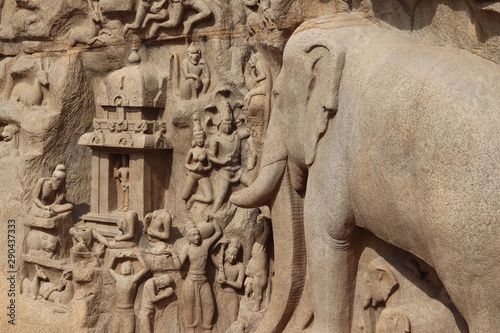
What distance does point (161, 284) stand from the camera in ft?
28.4

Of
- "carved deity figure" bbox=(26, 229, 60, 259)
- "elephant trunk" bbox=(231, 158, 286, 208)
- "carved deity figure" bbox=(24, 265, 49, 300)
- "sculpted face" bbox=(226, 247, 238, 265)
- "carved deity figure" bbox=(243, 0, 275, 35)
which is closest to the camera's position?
"elephant trunk" bbox=(231, 158, 286, 208)

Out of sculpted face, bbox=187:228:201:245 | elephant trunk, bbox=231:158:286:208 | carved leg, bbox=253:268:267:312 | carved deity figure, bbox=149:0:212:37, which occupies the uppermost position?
carved deity figure, bbox=149:0:212:37

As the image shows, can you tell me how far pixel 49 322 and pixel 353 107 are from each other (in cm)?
500

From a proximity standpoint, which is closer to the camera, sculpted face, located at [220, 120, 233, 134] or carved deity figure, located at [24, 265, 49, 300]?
sculpted face, located at [220, 120, 233, 134]

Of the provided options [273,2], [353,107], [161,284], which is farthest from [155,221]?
[353,107]

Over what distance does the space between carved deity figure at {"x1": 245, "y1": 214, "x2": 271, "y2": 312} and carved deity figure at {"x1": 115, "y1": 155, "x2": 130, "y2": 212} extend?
1884 mm

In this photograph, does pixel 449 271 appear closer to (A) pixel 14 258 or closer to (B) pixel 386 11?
(B) pixel 386 11

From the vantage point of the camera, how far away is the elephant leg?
225 inches

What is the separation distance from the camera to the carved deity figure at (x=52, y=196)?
9.33 meters

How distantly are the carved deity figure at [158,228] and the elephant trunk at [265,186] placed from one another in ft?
6.93

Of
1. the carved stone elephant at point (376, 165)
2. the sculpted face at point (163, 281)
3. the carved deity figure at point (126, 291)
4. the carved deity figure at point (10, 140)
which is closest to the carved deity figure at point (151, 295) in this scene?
the sculpted face at point (163, 281)

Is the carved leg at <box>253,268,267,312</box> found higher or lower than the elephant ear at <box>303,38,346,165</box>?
lower

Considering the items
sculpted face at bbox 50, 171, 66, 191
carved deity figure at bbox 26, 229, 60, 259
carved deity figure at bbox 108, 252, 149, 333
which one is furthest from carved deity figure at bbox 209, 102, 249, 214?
carved deity figure at bbox 26, 229, 60, 259

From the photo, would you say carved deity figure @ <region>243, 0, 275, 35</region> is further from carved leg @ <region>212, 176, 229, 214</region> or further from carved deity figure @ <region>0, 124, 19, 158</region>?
carved deity figure @ <region>0, 124, 19, 158</region>
